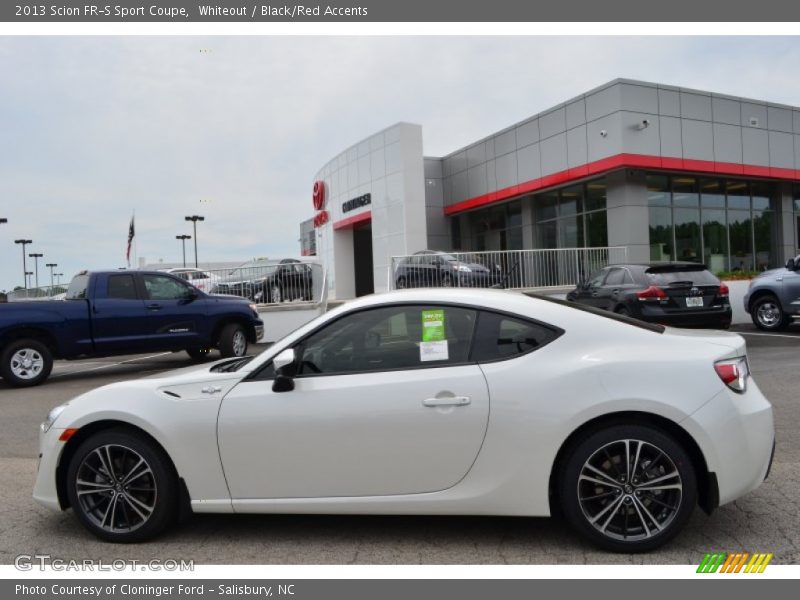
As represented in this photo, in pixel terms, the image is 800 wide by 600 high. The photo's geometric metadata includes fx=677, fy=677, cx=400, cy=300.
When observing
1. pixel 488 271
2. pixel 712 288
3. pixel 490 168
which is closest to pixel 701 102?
pixel 490 168

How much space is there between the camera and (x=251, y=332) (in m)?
13.3

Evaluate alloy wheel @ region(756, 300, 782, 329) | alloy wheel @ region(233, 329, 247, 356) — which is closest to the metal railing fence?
alloy wheel @ region(756, 300, 782, 329)

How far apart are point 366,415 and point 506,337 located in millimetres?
868

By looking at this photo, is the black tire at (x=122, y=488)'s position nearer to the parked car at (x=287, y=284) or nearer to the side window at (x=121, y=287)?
the side window at (x=121, y=287)

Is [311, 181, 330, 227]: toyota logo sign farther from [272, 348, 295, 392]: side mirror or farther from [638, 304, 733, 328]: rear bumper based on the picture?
[272, 348, 295, 392]: side mirror

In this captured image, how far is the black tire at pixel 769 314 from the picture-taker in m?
14.7

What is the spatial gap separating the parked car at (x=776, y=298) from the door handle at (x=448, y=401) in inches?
523

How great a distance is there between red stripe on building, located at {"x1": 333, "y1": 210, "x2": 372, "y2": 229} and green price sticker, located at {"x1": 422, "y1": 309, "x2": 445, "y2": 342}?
2425 cm

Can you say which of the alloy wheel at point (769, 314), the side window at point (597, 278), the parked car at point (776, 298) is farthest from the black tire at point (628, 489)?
the alloy wheel at point (769, 314)

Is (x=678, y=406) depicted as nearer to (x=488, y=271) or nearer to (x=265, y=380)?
(x=265, y=380)

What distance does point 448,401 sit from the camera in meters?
3.51

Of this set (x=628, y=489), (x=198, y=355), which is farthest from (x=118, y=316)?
(x=628, y=489)

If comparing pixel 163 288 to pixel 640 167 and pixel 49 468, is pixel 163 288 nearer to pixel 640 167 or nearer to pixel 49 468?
pixel 49 468

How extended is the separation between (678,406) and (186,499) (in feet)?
8.89
